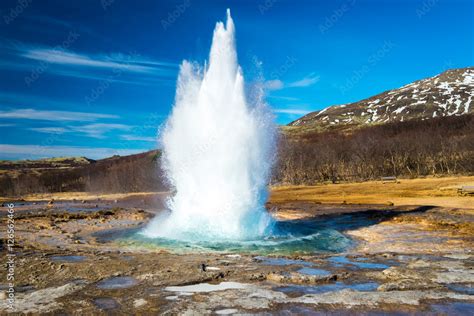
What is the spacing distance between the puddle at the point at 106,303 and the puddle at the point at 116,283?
919mm

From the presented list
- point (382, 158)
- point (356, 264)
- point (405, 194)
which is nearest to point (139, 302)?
point (356, 264)

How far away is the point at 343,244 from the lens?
17.6m

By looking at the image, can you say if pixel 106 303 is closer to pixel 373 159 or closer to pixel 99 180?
pixel 373 159

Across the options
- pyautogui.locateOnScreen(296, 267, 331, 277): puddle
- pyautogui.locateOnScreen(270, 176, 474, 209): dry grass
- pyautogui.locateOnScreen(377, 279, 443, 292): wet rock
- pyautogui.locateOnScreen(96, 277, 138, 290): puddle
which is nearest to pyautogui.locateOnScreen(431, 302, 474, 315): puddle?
pyautogui.locateOnScreen(377, 279, 443, 292): wet rock

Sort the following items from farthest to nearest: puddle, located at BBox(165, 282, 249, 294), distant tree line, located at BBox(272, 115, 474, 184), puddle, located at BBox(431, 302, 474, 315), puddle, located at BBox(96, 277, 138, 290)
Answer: distant tree line, located at BBox(272, 115, 474, 184) → puddle, located at BBox(96, 277, 138, 290) → puddle, located at BBox(165, 282, 249, 294) → puddle, located at BBox(431, 302, 474, 315)

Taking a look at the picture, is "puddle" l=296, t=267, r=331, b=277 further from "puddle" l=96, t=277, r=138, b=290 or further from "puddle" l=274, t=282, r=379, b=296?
"puddle" l=96, t=277, r=138, b=290

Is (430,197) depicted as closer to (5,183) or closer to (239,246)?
(239,246)

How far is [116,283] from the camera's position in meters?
10.1

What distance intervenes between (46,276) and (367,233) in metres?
15.3

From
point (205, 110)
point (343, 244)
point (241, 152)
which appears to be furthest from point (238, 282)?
point (205, 110)

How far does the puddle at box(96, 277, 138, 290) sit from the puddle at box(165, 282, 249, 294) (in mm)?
1094

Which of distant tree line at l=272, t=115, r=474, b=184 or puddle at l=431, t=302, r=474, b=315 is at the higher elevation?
distant tree line at l=272, t=115, r=474, b=184

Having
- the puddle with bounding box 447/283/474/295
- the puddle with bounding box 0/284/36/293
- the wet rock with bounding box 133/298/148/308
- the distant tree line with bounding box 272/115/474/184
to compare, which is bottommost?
the puddle with bounding box 447/283/474/295

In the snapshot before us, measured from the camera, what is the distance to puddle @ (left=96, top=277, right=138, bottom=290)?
9695 millimetres
